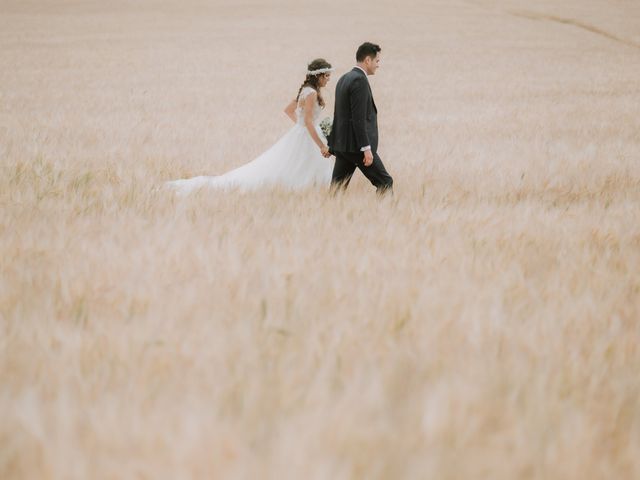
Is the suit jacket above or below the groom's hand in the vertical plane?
above

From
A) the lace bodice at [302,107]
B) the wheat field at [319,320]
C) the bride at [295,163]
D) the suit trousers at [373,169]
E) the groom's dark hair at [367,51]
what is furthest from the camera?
Result: the bride at [295,163]

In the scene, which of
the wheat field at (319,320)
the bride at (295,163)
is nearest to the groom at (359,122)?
the wheat field at (319,320)

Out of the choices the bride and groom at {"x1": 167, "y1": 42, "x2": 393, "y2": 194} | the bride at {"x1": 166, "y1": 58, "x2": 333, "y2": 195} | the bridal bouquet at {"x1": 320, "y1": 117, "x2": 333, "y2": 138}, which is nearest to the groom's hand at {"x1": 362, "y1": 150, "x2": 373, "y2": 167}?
the bride and groom at {"x1": 167, "y1": 42, "x2": 393, "y2": 194}

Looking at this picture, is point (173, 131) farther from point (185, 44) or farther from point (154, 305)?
point (185, 44)


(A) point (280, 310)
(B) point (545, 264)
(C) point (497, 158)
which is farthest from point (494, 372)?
(C) point (497, 158)

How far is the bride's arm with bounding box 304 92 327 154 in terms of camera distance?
561 centimetres

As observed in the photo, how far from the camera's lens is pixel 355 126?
507 cm

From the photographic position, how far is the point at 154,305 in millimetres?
2314

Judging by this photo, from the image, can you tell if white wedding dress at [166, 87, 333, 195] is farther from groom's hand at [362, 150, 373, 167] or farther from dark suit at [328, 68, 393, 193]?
groom's hand at [362, 150, 373, 167]

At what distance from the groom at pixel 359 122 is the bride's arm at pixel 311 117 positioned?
29cm

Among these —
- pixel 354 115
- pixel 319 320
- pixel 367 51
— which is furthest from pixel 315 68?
pixel 319 320

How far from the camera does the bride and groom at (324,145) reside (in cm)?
503

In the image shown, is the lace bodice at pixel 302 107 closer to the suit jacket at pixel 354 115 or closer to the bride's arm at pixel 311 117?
the bride's arm at pixel 311 117

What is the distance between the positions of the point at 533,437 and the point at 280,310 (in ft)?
3.70
